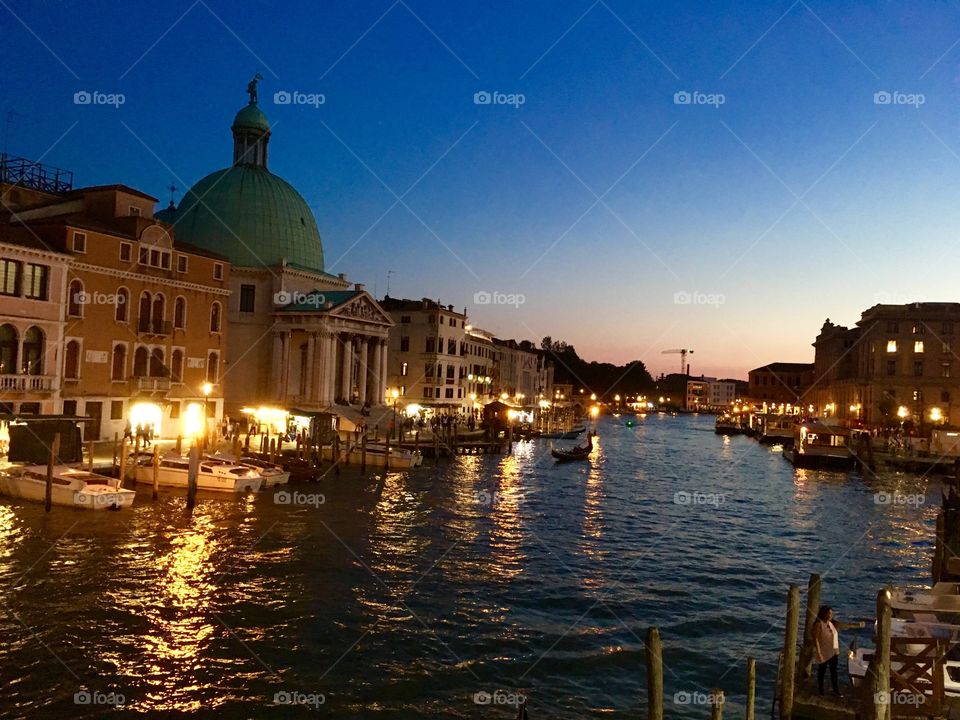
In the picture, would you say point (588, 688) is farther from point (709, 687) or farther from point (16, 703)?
point (16, 703)

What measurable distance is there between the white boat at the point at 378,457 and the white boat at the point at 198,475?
12280 millimetres

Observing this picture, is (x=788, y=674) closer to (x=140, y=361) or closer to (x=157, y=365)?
(x=140, y=361)

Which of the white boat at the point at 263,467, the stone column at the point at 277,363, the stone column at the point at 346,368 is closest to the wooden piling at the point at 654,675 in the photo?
the white boat at the point at 263,467

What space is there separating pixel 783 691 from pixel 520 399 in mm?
102178

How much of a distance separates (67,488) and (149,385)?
50.0 ft

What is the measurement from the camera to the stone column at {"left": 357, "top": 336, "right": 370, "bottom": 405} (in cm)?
6441

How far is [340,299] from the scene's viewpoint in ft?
204

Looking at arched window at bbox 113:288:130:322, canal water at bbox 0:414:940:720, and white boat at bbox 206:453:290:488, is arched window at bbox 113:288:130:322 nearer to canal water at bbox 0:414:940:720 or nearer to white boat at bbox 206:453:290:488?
white boat at bbox 206:453:290:488

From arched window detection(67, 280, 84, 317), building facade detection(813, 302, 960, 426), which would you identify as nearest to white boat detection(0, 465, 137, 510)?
arched window detection(67, 280, 84, 317)

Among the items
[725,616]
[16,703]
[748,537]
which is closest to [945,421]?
[748,537]

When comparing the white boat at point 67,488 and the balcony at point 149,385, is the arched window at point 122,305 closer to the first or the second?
the balcony at point 149,385

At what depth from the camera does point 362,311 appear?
63.7 metres

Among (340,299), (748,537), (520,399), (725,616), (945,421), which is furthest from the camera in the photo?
(520,399)

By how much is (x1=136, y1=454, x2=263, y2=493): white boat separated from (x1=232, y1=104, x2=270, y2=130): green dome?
136 ft
